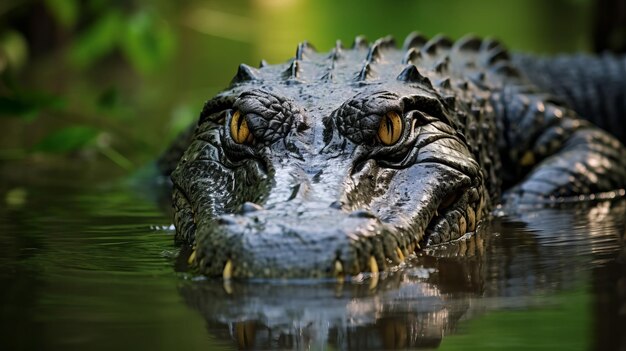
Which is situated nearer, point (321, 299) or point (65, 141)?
point (321, 299)

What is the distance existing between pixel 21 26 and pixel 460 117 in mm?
9242

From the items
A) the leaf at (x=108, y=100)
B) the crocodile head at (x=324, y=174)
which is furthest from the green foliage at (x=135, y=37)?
the crocodile head at (x=324, y=174)

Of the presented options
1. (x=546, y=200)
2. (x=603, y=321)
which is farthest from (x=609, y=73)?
(x=603, y=321)

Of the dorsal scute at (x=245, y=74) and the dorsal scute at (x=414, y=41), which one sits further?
the dorsal scute at (x=414, y=41)

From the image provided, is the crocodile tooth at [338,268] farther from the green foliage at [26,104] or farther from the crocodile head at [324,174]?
the green foliage at [26,104]

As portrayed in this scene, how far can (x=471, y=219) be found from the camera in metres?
4.51

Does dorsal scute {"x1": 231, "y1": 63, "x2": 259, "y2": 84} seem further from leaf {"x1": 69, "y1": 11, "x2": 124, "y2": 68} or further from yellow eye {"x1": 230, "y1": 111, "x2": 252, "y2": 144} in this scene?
leaf {"x1": 69, "y1": 11, "x2": 124, "y2": 68}

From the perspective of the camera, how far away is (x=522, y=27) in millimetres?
18203

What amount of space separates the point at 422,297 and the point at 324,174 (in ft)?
2.77

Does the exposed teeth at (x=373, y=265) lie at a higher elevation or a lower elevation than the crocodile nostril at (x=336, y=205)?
lower

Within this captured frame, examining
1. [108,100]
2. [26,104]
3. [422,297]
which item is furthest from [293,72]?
[108,100]

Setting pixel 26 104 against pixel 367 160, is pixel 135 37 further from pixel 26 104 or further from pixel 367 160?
pixel 367 160

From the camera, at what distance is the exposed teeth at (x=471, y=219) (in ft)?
14.7

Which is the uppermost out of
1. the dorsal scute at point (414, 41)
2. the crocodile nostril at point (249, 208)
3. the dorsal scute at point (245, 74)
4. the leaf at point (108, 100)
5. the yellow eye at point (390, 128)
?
the dorsal scute at point (414, 41)
